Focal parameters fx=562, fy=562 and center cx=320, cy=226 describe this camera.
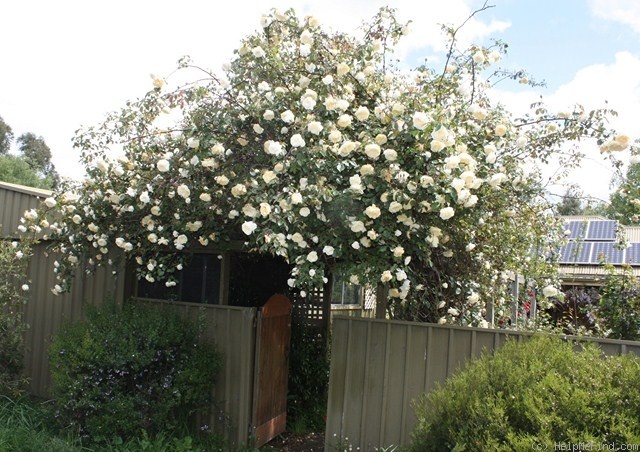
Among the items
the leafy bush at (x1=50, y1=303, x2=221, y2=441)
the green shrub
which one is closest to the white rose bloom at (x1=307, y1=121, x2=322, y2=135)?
the green shrub

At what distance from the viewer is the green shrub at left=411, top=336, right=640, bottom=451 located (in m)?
2.50

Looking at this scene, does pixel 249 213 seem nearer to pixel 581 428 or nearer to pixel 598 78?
pixel 581 428

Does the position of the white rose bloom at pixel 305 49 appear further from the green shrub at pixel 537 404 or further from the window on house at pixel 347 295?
the window on house at pixel 347 295

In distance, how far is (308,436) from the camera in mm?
5898

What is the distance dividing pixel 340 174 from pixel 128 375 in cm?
248

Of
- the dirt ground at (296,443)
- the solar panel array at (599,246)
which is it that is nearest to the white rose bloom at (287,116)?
the dirt ground at (296,443)

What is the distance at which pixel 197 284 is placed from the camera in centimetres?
632

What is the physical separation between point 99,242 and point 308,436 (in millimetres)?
2908

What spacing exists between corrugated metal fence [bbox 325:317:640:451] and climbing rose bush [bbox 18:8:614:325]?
328mm

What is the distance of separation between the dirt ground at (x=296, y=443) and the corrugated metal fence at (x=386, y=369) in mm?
987

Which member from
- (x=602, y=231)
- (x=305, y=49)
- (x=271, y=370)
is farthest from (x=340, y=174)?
(x=602, y=231)

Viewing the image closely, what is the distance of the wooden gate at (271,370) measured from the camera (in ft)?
17.0

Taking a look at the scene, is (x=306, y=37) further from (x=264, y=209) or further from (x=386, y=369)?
(x=386, y=369)

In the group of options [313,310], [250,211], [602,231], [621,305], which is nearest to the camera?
[250,211]
